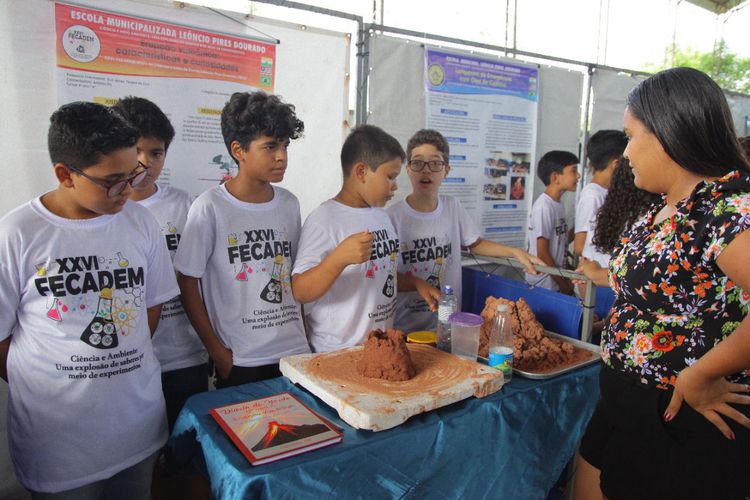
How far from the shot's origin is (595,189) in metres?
3.17

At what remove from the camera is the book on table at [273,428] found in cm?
125

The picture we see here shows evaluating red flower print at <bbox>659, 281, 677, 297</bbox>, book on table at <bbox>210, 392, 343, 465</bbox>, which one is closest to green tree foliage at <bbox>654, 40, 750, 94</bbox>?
red flower print at <bbox>659, 281, 677, 297</bbox>

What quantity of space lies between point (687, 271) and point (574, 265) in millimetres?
2673

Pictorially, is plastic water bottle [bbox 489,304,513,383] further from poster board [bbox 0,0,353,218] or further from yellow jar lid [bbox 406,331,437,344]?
poster board [bbox 0,0,353,218]

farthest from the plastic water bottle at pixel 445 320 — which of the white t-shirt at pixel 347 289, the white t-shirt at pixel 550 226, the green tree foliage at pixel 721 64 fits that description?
the green tree foliage at pixel 721 64

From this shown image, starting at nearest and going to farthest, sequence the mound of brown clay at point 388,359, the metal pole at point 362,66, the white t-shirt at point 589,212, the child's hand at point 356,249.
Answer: the mound of brown clay at point 388,359 → the child's hand at point 356,249 → the metal pole at point 362,66 → the white t-shirt at point 589,212

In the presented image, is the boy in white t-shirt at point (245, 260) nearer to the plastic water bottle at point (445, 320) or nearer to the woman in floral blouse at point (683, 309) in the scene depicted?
the plastic water bottle at point (445, 320)

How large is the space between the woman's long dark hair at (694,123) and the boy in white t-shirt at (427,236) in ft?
3.67

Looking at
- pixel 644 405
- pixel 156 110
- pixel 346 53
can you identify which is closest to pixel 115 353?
pixel 156 110

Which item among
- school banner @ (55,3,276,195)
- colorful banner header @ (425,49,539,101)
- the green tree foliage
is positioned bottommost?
school banner @ (55,3,276,195)

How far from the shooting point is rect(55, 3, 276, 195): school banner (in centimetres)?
215

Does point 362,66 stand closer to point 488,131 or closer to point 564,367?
point 488,131

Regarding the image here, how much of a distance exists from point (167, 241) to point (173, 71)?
0.90 meters

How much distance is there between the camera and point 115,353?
1447 millimetres
